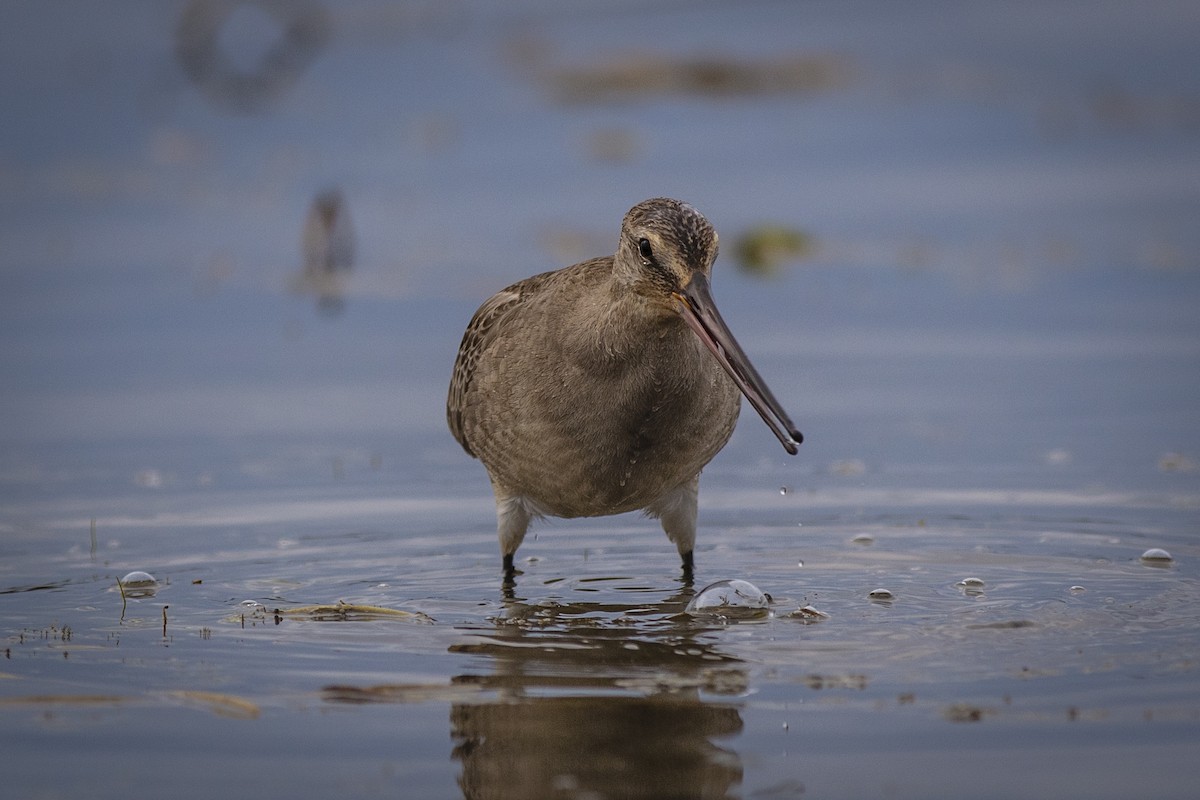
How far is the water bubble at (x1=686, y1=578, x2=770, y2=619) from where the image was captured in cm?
643

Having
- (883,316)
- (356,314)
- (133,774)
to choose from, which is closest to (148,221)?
(356,314)

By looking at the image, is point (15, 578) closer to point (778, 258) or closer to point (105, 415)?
point (105, 415)

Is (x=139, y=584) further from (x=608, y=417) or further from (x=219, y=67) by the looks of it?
(x=219, y=67)

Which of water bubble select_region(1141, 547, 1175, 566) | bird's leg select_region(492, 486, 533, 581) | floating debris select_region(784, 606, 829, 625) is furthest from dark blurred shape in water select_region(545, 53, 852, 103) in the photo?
floating debris select_region(784, 606, 829, 625)

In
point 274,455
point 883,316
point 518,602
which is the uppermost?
point 883,316

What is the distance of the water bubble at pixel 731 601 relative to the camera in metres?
6.43

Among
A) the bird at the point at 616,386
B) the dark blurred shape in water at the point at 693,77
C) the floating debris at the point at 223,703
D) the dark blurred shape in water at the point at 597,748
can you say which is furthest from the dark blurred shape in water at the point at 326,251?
the dark blurred shape in water at the point at 597,748

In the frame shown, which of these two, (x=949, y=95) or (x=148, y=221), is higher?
(x=949, y=95)

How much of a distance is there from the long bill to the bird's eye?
0.17 metres

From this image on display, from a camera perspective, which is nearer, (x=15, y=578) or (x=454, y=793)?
(x=454, y=793)

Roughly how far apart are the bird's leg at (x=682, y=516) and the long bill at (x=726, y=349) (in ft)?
4.54

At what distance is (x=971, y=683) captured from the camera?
212 inches

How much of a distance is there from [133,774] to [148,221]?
11.0 metres

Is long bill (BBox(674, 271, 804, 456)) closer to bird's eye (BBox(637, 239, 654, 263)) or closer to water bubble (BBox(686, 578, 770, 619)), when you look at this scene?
bird's eye (BBox(637, 239, 654, 263))
